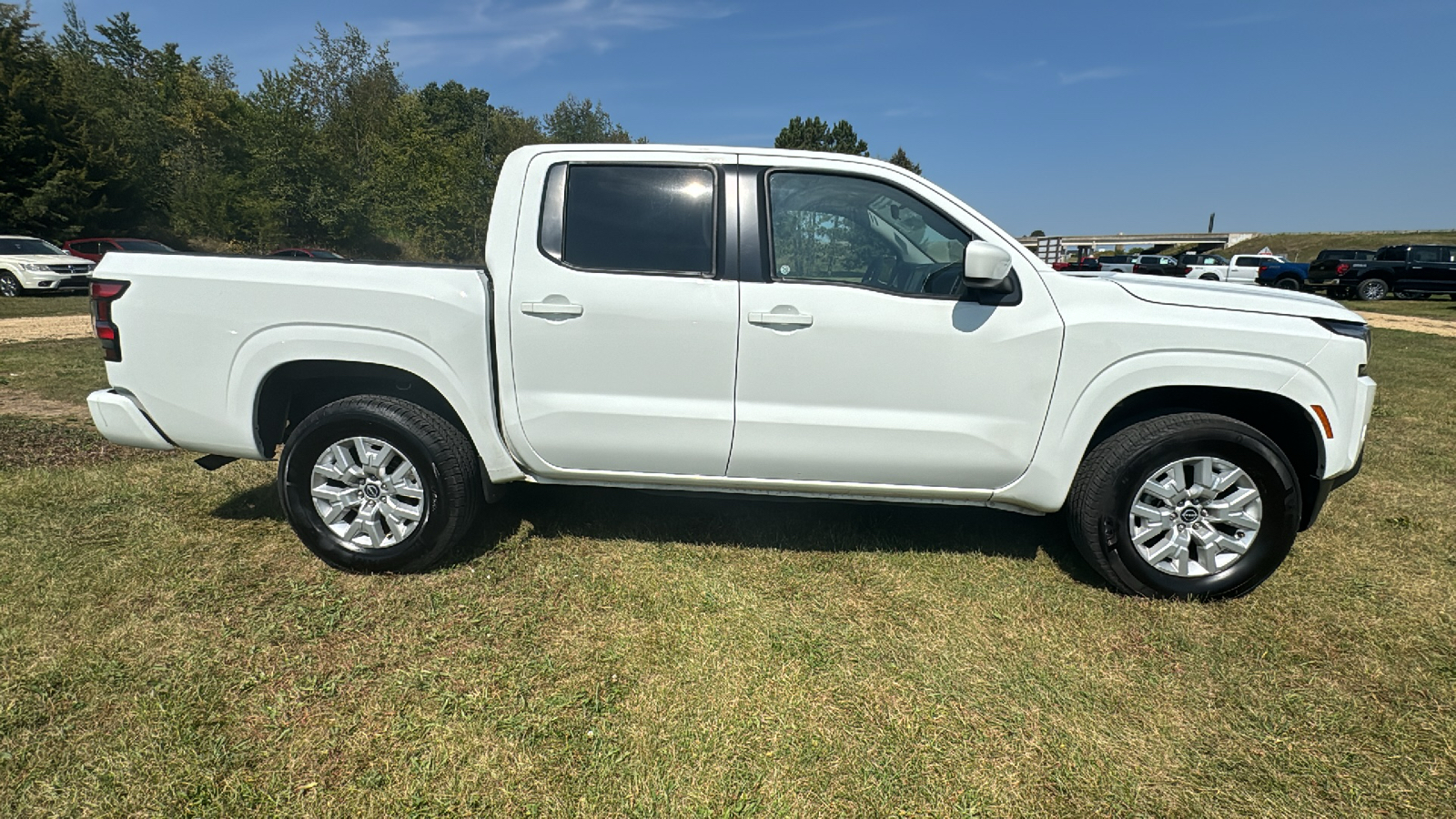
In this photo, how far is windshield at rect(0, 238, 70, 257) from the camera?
54.7 feet

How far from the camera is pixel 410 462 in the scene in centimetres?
321

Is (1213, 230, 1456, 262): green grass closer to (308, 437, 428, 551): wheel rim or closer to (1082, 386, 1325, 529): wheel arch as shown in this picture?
(1082, 386, 1325, 529): wheel arch

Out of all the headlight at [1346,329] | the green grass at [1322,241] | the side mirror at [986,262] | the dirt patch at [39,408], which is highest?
the green grass at [1322,241]

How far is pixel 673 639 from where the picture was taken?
2.78 m

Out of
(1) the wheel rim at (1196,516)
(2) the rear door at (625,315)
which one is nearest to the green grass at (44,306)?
(2) the rear door at (625,315)

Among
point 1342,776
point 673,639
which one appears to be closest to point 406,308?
point 673,639

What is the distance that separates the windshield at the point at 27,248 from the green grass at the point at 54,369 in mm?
10417

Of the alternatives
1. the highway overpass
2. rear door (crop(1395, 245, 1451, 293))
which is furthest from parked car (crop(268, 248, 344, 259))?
the highway overpass

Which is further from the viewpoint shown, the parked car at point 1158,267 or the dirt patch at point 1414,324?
the parked car at point 1158,267

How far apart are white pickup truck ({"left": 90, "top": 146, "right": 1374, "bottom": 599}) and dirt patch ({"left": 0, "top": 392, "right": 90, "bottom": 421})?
3.51m

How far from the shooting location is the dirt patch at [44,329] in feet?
33.2

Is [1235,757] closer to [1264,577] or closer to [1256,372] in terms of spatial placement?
[1264,577]

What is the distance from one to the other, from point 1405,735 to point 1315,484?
3.80 feet

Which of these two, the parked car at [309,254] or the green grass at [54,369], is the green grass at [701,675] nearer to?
the parked car at [309,254]
